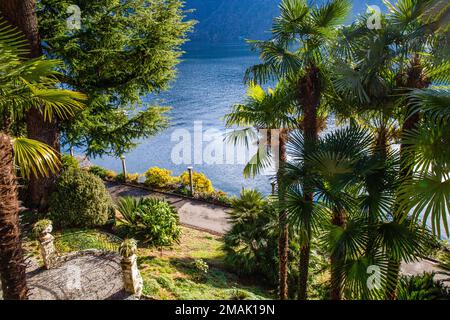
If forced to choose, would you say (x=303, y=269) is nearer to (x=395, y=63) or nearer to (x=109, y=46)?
(x=395, y=63)

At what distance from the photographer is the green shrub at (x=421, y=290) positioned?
6.35 m

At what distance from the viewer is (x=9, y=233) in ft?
12.5

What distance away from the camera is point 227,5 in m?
96.8

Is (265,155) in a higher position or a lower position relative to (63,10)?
lower

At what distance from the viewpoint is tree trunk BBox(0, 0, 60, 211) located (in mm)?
9078

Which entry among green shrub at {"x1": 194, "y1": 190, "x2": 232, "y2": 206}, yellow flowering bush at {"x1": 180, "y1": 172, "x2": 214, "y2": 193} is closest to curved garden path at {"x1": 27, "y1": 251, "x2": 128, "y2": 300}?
green shrub at {"x1": 194, "y1": 190, "x2": 232, "y2": 206}

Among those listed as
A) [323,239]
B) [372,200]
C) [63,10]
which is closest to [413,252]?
[372,200]

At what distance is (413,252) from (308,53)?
11.3 ft

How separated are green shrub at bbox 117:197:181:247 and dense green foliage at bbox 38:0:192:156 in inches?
114

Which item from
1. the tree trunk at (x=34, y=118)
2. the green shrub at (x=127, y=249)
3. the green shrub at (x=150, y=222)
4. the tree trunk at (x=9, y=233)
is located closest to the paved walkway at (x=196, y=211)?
the green shrub at (x=150, y=222)

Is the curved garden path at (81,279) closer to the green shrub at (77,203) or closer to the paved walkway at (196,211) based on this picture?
the green shrub at (77,203)

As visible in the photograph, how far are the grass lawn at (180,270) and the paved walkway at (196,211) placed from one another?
159 cm

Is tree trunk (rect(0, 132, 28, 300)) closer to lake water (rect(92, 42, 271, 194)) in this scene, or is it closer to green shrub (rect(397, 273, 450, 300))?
green shrub (rect(397, 273, 450, 300))
